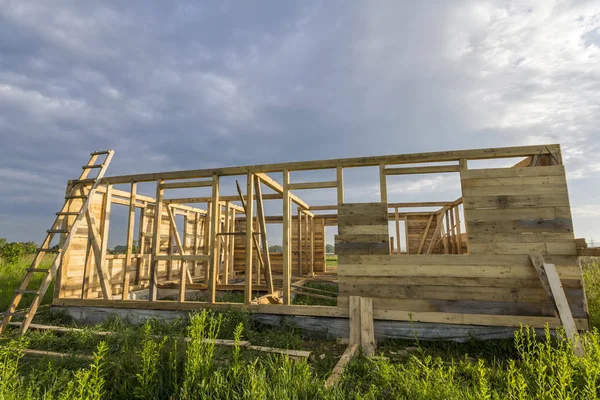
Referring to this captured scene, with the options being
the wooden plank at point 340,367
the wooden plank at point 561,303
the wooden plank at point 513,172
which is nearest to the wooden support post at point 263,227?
the wooden plank at point 340,367

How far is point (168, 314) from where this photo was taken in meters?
7.18

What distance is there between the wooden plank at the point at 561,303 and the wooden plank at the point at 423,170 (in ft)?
7.53

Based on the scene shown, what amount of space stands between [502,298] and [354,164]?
3.68 meters

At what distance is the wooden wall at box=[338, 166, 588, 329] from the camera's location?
18.6ft

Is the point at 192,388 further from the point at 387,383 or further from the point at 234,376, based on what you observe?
the point at 387,383

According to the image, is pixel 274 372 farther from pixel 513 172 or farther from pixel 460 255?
pixel 513 172

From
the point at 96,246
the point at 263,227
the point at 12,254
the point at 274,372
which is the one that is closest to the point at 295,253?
the point at 263,227

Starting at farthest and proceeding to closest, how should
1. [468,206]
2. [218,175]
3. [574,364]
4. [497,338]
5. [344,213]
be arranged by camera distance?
[218,175] < [344,213] < [468,206] < [497,338] < [574,364]

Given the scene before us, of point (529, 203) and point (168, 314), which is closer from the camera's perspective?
point (529, 203)

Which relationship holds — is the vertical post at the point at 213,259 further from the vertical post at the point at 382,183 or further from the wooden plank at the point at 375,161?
the vertical post at the point at 382,183

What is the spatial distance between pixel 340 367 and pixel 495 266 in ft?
11.6

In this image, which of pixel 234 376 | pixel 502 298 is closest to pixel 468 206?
pixel 502 298

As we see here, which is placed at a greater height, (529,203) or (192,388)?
(529,203)

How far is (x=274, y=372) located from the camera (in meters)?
3.77
